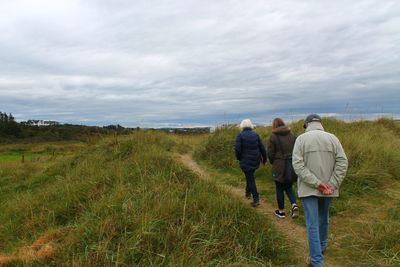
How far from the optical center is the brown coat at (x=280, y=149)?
6.78 meters

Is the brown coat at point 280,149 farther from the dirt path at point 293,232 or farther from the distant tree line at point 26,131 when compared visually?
the distant tree line at point 26,131

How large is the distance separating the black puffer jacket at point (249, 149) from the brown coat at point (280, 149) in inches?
27.9

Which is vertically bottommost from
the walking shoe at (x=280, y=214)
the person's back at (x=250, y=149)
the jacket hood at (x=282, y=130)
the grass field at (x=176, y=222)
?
the walking shoe at (x=280, y=214)

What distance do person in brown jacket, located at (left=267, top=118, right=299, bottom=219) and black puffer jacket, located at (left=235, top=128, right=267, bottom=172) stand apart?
2.32ft

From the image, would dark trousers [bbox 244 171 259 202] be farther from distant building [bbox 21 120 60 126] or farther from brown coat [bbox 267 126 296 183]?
distant building [bbox 21 120 60 126]

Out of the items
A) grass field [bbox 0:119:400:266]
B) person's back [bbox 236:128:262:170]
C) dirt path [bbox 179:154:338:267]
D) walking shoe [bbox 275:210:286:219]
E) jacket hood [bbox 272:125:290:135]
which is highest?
jacket hood [bbox 272:125:290:135]

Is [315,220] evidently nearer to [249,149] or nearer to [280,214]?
[280,214]

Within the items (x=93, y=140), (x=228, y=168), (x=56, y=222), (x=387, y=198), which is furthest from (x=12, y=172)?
(x=387, y=198)

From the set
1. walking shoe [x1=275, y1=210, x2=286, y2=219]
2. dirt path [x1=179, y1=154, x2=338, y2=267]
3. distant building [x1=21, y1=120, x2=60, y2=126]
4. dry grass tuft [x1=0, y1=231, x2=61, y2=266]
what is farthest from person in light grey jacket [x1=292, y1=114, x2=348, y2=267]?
distant building [x1=21, y1=120, x2=60, y2=126]

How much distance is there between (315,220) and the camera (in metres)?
4.61

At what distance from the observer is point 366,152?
9.43m

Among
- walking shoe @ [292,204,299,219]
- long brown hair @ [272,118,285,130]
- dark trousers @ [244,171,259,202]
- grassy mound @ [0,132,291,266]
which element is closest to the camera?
grassy mound @ [0,132,291,266]

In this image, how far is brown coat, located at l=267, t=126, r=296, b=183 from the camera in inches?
267

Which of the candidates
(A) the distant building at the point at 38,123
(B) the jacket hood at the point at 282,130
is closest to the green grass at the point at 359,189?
(B) the jacket hood at the point at 282,130
